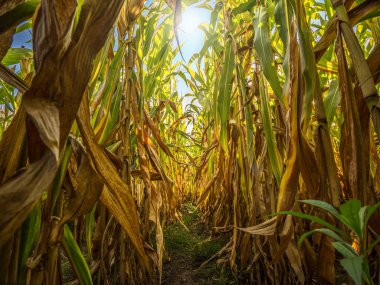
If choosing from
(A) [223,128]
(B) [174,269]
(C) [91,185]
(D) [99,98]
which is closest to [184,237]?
(B) [174,269]

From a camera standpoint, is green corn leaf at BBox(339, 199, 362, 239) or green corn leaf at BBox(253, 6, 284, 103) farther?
green corn leaf at BBox(253, 6, 284, 103)

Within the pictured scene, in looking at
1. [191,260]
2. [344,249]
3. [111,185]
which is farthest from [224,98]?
[191,260]

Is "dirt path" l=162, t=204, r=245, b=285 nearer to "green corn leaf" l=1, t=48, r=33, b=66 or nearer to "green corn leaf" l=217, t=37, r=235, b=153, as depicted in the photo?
"green corn leaf" l=217, t=37, r=235, b=153

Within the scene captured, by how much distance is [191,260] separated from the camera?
1253 mm

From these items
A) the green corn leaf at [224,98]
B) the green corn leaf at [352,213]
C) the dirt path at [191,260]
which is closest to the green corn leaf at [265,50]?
the green corn leaf at [224,98]

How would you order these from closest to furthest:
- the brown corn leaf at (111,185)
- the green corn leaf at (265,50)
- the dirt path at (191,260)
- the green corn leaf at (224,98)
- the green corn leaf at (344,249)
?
the green corn leaf at (344,249) → the brown corn leaf at (111,185) → the green corn leaf at (265,50) → the green corn leaf at (224,98) → the dirt path at (191,260)

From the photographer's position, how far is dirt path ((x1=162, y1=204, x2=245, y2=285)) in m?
1.02

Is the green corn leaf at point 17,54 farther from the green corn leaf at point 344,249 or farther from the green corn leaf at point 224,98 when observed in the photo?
the green corn leaf at point 344,249

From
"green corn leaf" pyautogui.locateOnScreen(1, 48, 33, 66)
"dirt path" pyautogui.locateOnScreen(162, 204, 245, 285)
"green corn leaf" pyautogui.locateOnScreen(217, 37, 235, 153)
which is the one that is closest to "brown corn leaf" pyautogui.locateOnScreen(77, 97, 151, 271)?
"green corn leaf" pyautogui.locateOnScreen(1, 48, 33, 66)

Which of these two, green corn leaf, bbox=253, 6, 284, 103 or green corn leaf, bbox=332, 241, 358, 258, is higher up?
green corn leaf, bbox=253, 6, 284, 103

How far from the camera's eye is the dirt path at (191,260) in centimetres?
102

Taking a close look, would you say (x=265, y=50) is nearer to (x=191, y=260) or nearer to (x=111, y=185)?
(x=111, y=185)

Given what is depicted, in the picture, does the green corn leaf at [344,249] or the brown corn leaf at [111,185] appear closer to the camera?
the green corn leaf at [344,249]

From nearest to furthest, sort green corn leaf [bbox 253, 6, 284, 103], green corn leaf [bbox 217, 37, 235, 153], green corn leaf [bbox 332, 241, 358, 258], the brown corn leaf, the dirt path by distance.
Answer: green corn leaf [bbox 332, 241, 358, 258] < the brown corn leaf < green corn leaf [bbox 253, 6, 284, 103] < green corn leaf [bbox 217, 37, 235, 153] < the dirt path
